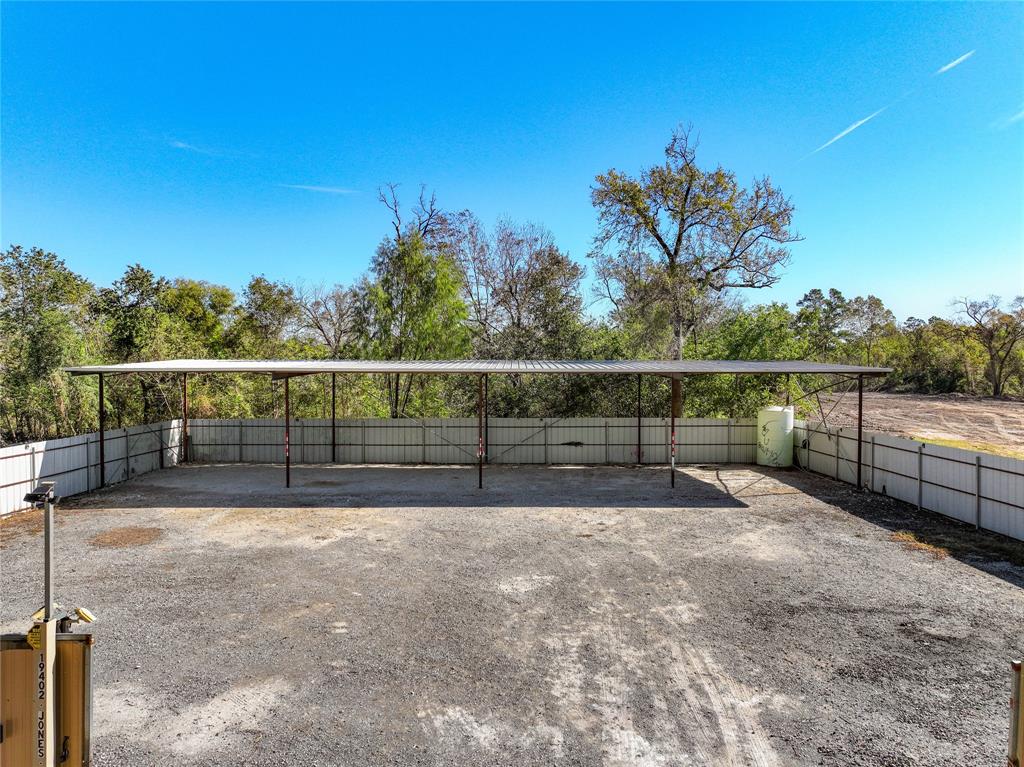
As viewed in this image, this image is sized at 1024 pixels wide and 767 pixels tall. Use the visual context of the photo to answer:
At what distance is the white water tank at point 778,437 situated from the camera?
15898 millimetres

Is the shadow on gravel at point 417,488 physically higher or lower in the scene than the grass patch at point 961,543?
lower

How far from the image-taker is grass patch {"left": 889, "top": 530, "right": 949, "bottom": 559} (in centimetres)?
832

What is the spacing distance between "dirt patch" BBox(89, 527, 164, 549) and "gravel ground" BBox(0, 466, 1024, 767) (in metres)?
0.06

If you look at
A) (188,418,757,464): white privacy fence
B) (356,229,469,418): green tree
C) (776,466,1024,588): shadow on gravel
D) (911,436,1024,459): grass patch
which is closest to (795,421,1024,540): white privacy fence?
(776,466,1024,588): shadow on gravel

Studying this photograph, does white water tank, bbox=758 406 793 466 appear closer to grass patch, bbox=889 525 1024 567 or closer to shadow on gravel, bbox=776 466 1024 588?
shadow on gravel, bbox=776 466 1024 588

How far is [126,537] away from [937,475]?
568 inches

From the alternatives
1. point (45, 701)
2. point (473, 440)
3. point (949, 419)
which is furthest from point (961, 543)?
point (949, 419)

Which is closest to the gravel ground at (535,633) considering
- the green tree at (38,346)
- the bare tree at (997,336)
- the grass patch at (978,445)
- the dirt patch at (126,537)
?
the dirt patch at (126,537)

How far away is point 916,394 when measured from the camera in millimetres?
43156

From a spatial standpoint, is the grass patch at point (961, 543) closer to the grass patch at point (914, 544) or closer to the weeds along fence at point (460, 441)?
the grass patch at point (914, 544)

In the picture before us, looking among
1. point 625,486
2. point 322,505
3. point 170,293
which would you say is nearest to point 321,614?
point 322,505

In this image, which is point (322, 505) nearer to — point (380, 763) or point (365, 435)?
point (365, 435)

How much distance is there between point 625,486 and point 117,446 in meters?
12.5

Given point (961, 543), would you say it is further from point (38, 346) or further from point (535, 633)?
point (38, 346)
